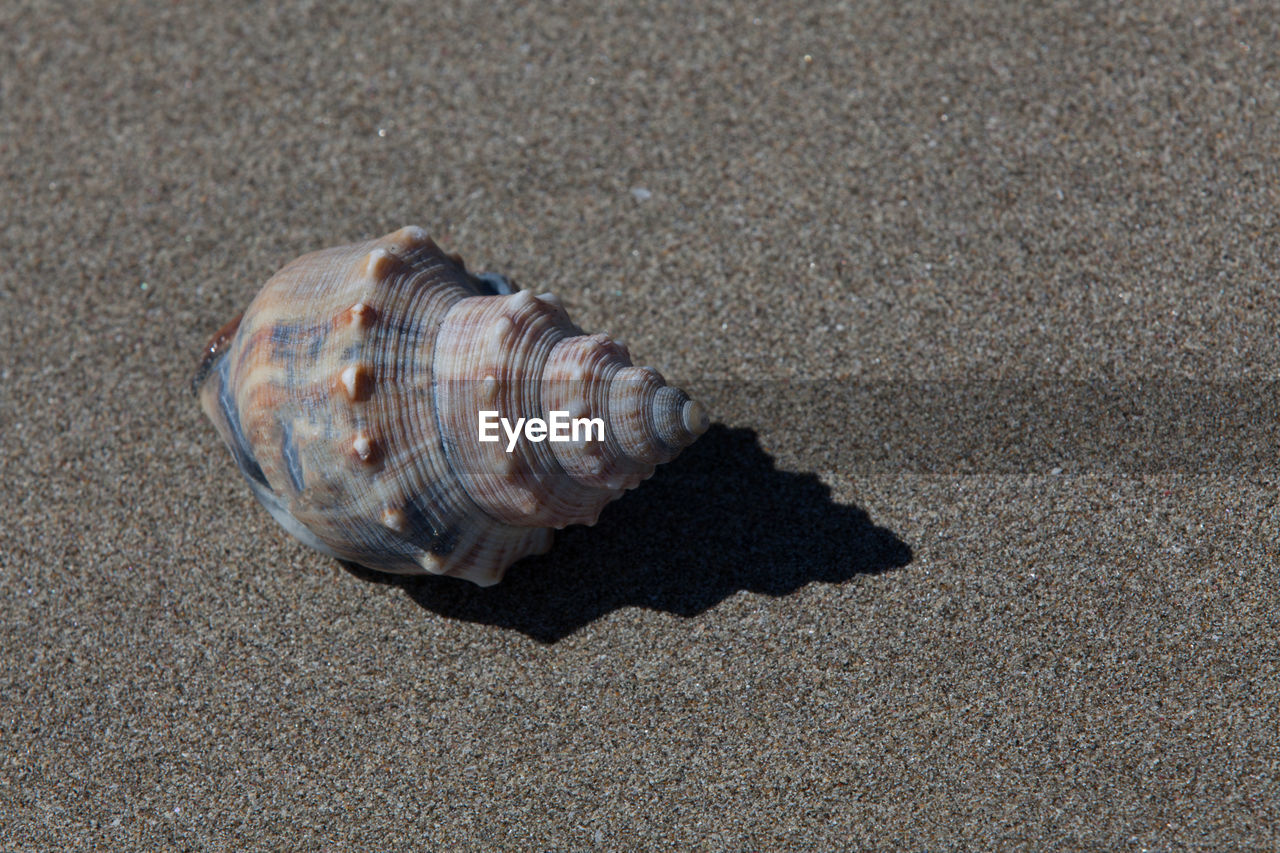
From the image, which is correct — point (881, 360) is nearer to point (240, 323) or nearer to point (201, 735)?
point (240, 323)

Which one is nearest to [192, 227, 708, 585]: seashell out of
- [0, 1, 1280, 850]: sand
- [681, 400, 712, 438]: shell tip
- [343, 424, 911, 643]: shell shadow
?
[681, 400, 712, 438]: shell tip

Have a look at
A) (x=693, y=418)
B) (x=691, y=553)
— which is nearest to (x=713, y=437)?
(x=691, y=553)

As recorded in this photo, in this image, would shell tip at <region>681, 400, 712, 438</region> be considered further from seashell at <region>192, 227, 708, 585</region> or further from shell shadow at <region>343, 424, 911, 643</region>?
shell shadow at <region>343, 424, 911, 643</region>

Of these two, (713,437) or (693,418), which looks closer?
(693,418)

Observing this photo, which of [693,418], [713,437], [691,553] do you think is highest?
[693,418]

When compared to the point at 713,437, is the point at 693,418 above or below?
above

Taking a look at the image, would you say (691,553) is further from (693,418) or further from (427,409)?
(427,409)
